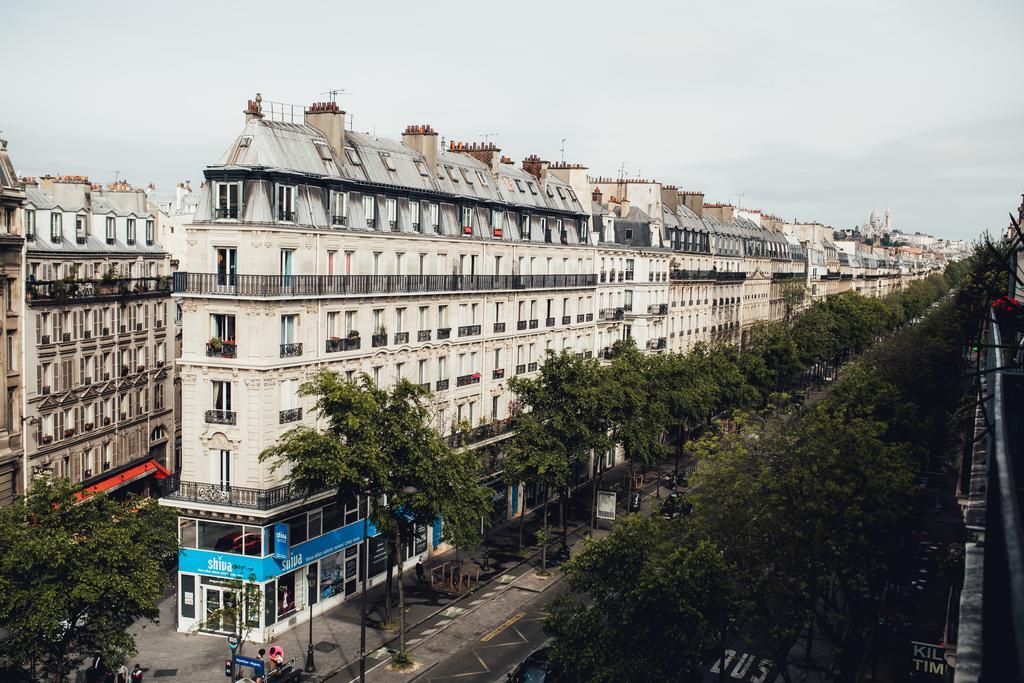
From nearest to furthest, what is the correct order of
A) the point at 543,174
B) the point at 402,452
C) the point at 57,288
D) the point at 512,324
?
the point at 402,452 → the point at 57,288 → the point at 512,324 → the point at 543,174

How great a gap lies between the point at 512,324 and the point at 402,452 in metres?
21.4

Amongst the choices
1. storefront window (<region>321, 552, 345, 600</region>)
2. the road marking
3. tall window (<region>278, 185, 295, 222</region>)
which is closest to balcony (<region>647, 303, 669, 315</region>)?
the road marking

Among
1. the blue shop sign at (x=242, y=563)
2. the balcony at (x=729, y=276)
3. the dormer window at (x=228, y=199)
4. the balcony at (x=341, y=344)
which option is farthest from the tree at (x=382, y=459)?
the balcony at (x=729, y=276)

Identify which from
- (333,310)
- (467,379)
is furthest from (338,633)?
(467,379)

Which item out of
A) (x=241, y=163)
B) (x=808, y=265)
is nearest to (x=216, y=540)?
(x=241, y=163)

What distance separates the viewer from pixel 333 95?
46.4m

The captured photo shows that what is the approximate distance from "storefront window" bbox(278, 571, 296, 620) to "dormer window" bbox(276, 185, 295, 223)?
48.1 ft

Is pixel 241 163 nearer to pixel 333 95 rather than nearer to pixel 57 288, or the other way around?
pixel 333 95

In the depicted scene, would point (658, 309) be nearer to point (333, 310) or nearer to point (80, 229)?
point (333, 310)

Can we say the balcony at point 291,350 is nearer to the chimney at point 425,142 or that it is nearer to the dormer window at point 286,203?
the dormer window at point 286,203

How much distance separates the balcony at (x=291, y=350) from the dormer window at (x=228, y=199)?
18.3ft

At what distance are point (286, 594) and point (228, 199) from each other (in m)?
16.4

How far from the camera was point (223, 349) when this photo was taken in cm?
4028

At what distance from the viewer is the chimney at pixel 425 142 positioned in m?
52.8
